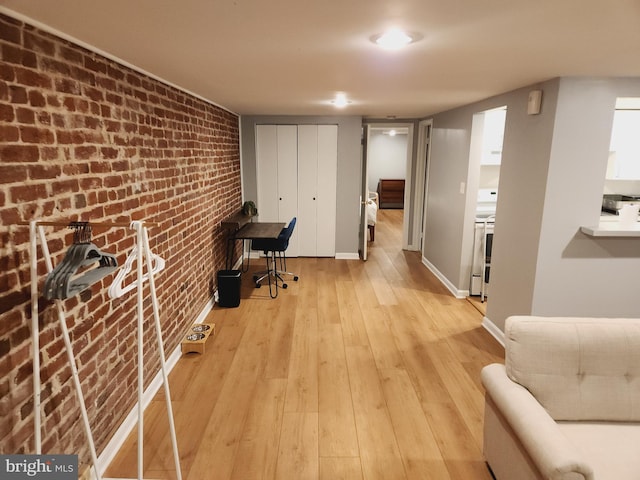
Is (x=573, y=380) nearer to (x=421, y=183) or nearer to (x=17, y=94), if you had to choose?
(x=17, y=94)

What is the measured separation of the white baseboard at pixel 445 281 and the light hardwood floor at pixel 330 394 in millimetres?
146

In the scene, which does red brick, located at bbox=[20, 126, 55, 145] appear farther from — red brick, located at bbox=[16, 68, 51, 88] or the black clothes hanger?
the black clothes hanger

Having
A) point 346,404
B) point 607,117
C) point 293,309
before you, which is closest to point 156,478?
point 346,404

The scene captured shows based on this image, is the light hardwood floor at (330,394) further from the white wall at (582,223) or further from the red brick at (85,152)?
the red brick at (85,152)

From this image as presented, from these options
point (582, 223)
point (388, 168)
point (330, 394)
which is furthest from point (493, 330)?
point (388, 168)

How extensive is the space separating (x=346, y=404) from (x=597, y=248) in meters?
2.13

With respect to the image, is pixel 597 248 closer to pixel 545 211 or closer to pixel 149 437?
pixel 545 211

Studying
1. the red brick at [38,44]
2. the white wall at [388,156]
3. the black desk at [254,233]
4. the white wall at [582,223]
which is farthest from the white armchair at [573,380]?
the white wall at [388,156]

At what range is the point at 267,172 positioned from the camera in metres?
5.78

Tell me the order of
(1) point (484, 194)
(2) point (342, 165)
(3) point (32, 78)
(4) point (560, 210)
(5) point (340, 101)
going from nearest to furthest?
1. (3) point (32, 78)
2. (4) point (560, 210)
3. (5) point (340, 101)
4. (1) point (484, 194)
5. (2) point (342, 165)

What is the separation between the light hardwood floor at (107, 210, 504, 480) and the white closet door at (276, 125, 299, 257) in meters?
1.71

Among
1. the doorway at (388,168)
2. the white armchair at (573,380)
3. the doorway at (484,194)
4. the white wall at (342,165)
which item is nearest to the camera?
the white armchair at (573,380)

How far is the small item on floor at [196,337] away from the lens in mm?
3189

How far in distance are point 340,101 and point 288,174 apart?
6.44 feet
